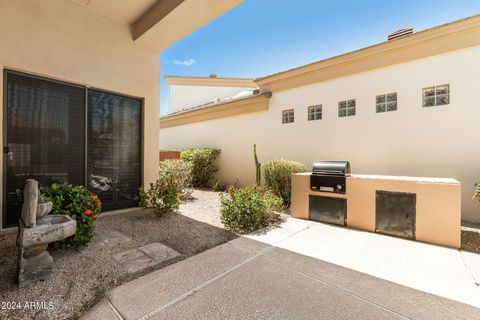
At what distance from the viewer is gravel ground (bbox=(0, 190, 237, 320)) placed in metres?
2.14

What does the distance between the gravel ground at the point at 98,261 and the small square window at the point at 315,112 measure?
14.9 ft

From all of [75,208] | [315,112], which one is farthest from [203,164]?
[75,208]

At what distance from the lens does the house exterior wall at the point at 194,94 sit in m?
14.0

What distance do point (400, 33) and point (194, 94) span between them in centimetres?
1160

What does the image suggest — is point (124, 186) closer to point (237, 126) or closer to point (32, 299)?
point (32, 299)

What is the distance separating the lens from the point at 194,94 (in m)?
14.6

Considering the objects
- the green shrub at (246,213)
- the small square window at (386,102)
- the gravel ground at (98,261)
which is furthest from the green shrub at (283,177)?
the small square window at (386,102)

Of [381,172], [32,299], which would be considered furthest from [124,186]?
[381,172]

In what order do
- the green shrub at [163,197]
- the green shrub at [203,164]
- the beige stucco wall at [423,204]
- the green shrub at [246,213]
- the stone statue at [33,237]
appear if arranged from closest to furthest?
the stone statue at [33,237] → the beige stucco wall at [423,204] → the green shrub at [246,213] → the green shrub at [163,197] → the green shrub at [203,164]

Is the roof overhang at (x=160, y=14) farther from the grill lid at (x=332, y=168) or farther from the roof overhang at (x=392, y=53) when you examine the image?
the grill lid at (x=332, y=168)

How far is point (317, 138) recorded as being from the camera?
7008mm

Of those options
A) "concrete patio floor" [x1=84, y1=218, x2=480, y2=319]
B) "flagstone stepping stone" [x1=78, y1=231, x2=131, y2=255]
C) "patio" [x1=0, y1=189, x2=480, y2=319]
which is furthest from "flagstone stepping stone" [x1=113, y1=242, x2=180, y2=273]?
"flagstone stepping stone" [x1=78, y1=231, x2=131, y2=255]

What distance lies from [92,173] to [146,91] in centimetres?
247

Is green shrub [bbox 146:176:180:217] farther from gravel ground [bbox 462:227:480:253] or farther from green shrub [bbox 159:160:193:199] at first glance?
gravel ground [bbox 462:227:480:253]
